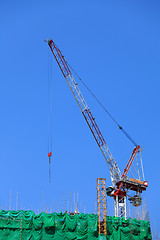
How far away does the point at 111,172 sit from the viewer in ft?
290

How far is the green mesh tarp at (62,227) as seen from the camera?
185ft

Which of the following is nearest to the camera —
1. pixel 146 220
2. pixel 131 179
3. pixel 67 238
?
pixel 67 238

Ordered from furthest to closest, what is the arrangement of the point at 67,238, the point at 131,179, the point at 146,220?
1. the point at 131,179
2. the point at 146,220
3. the point at 67,238

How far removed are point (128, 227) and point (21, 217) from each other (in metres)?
→ 18.0

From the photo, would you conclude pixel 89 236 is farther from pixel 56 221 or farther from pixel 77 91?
pixel 77 91

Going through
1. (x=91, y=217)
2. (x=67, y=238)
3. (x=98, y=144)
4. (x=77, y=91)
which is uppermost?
(x=77, y=91)

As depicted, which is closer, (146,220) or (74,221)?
(74,221)

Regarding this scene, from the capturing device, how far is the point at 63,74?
284 feet

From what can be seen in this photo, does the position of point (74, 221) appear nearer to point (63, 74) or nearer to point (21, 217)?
point (21, 217)

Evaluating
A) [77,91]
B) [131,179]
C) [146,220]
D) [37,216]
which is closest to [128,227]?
[146,220]

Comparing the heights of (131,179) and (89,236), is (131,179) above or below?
above

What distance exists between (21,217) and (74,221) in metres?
8.62

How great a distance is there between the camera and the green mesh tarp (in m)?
56.5

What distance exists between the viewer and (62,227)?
58.1 m
